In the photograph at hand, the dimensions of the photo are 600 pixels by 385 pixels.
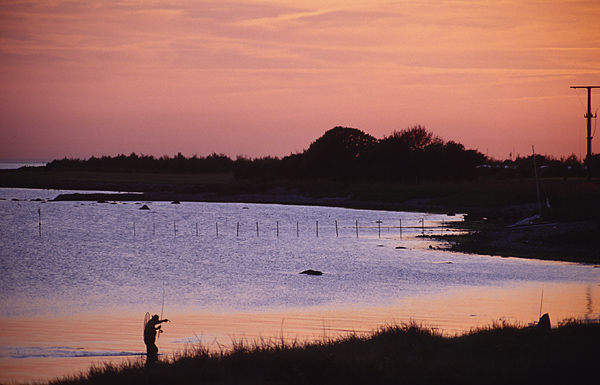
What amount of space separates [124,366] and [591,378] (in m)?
8.45

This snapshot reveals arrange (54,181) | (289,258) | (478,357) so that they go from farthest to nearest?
(54,181) < (289,258) < (478,357)

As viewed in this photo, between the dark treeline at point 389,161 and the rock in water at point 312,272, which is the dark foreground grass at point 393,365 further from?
the dark treeline at point 389,161

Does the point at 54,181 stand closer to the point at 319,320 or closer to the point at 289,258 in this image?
the point at 289,258

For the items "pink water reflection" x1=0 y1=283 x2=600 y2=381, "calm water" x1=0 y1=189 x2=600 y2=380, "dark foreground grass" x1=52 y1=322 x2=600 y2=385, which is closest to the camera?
"dark foreground grass" x1=52 y1=322 x2=600 y2=385

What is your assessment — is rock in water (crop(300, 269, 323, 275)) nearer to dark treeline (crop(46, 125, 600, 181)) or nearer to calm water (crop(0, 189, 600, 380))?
calm water (crop(0, 189, 600, 380))

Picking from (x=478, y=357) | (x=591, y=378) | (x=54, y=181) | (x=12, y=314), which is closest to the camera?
(x=591, y=378)

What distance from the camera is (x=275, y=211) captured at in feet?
333

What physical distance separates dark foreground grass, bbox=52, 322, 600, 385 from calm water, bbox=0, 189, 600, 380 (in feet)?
17.9

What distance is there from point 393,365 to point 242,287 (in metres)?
23.0

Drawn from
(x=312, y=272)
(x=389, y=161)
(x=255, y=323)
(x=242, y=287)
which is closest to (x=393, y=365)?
(x=255, y=323)

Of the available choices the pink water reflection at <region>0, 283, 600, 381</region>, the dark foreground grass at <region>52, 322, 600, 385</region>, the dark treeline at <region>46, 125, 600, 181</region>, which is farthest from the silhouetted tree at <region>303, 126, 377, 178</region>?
the dark foreground grass at <region>52, 322, 600, 385</region>

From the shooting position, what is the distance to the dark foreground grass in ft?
42.2

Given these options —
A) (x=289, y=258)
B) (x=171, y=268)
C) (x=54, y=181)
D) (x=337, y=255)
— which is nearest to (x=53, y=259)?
(x=171, y=268)

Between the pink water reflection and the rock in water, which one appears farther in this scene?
the rock in water
